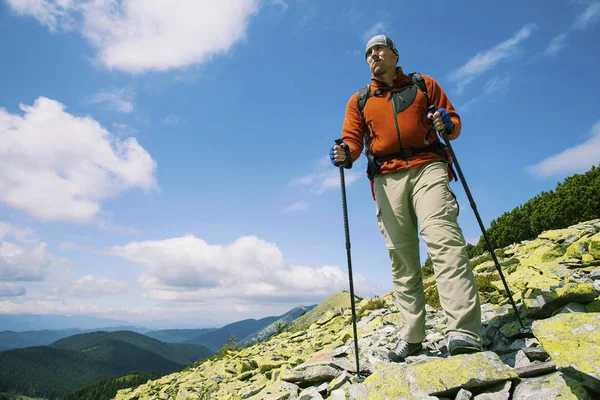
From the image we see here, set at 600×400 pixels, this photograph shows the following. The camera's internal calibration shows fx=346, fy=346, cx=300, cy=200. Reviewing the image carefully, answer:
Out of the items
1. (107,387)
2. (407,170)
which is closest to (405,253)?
(407,170)

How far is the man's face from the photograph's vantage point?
5.58 meters

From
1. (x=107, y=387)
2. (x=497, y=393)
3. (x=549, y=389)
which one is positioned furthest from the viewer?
(x=107, y=387)

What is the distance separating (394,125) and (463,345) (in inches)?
123

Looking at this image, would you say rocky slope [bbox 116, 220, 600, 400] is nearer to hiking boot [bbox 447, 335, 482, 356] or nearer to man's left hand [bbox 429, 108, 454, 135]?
hiking boot [bbox 447, 335, 482, 356]

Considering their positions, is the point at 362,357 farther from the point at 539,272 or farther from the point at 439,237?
the point at 539,272

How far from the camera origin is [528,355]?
167 inches

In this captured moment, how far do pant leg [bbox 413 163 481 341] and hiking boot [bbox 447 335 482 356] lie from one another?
7cm

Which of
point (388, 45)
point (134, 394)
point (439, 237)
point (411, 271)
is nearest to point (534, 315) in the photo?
point (411, 271)

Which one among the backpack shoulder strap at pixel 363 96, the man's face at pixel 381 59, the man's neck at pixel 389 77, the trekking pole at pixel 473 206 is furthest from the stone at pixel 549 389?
the man's face at pixel 381 59

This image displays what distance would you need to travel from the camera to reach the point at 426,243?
4.61 meters

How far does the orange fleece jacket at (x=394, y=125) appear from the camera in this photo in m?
5.18

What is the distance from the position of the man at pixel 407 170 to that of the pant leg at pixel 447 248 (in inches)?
0.5

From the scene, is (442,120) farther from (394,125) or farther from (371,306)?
(371,306)

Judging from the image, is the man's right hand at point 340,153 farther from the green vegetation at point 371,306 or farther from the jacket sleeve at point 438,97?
the green vegetation at point 371,306
